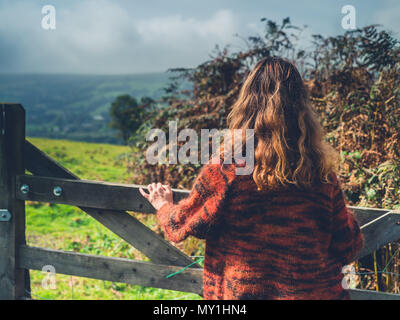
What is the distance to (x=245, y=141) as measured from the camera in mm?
1541

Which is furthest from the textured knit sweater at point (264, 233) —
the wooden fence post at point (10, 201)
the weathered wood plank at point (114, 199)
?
the wooden fence post at point (10, 201)

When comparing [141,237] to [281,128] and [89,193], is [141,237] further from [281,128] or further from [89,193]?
[281,128]

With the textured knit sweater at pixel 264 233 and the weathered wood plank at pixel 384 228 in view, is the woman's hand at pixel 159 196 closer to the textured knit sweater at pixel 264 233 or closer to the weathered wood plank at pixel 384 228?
the textured knit sweater at pixel 264 233

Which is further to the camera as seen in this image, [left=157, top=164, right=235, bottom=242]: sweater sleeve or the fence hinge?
the fence hinge

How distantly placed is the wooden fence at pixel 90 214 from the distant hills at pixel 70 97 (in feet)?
147

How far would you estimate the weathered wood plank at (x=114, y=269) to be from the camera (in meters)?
2.34

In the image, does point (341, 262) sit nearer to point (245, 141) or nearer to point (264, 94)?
point (245, 141)

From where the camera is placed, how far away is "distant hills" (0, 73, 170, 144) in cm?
5667

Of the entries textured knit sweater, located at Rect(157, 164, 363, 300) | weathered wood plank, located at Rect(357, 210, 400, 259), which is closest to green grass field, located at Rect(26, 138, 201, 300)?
weathered wood plank, located at Rect(357, 210, 400, 259)

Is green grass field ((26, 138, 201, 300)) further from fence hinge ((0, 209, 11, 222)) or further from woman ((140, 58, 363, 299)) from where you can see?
woman ((140, 58, 363, 299))

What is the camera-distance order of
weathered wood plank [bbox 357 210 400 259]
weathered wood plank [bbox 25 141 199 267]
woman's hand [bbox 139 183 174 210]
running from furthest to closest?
weathered wood plank [bbox 25 141 199 267]
weathered wood plank [bbox 357 210 400 259]
woman's hand [bbox 139 183 174 210]
